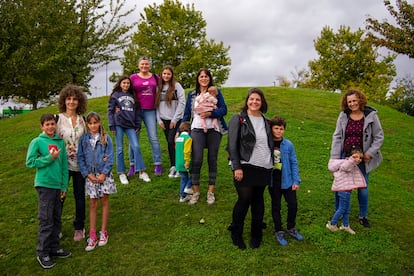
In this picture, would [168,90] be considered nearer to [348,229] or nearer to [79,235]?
[79,235]

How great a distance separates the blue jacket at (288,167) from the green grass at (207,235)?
850mm

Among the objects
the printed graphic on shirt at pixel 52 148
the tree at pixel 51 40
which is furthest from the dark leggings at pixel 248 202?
the tree at pixel 51 40

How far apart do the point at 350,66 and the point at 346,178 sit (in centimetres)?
3030

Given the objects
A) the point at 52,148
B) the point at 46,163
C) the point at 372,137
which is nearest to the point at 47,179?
the point at 46,163

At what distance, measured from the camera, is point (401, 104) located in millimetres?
31297

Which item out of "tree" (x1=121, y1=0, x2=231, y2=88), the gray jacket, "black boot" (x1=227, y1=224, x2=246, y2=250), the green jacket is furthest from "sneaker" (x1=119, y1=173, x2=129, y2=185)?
"tree" (x1=121, y1=0, x2=231, y2=88)

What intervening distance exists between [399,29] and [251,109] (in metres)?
3.65

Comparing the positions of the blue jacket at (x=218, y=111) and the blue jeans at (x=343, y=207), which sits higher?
the blue jacket at (x=218, y=111)

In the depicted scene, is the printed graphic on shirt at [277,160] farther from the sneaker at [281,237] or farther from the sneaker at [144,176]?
the sneaker at [144,176]

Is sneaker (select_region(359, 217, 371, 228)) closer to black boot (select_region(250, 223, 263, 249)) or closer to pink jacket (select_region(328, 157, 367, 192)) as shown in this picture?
pink jacket (select_region(328, 157, 367, 192))

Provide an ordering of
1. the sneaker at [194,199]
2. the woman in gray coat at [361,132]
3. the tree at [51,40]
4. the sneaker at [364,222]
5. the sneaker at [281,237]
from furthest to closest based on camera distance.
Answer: the tree at [51,40]
the sneaker at [194,199]
the sneaker at [364,222]
the woman in gray coat at [361,132]
the sneaker at [281,237]

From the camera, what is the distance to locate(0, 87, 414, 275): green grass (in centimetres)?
434

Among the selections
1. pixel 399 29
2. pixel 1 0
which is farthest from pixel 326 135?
pixel 1 0

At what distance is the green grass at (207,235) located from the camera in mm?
4344
